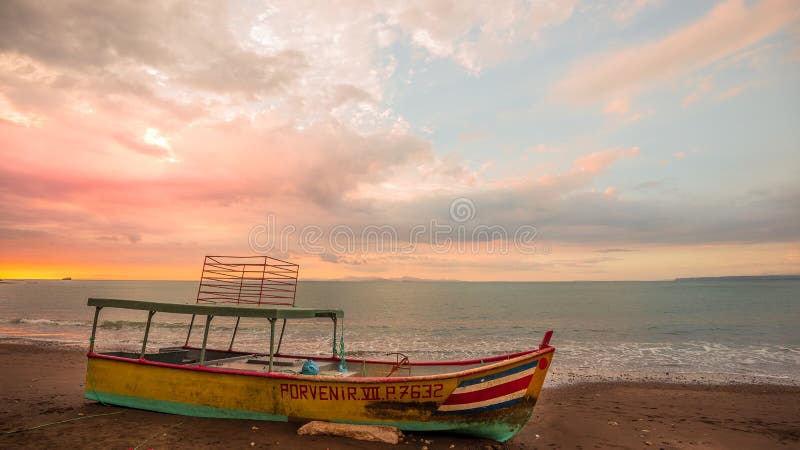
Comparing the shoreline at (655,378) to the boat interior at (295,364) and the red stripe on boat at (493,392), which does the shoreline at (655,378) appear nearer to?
the boat interior at (295,364)

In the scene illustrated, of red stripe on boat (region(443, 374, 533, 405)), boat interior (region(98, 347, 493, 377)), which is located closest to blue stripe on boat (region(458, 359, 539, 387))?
red stripe on boat (region(443, 374, 533, 405))

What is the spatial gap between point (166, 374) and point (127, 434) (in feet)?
4.57

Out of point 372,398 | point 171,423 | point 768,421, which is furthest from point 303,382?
point 768,421

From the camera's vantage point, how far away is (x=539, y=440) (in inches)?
394

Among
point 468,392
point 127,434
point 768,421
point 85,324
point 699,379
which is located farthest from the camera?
point 85,324

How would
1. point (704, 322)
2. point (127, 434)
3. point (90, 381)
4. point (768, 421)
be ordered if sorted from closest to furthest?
point (127, 434), point (90, 381), point (768, 421), point (704, 322)

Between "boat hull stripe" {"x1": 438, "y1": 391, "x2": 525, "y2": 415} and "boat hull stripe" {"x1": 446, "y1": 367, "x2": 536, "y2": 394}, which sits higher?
"boat hull stripe" {"x1": 446, "y1": 367, "x2": 536, "y2": 394}

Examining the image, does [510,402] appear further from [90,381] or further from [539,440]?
[90,381]

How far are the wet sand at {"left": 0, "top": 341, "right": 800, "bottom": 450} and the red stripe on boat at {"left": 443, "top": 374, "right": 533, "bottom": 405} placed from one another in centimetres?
117

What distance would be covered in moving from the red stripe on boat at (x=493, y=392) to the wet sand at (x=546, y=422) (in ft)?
3.83

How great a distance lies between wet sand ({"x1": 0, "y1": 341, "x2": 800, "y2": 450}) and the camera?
8.73 metres

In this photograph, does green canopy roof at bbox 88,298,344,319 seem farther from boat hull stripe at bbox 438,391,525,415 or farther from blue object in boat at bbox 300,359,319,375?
boat hull stripe at bbox 438,391,525,415

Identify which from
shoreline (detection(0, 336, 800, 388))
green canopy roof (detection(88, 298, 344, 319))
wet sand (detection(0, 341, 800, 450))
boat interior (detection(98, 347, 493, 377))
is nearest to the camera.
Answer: wet sand (detection(0, 341, 800, 450))

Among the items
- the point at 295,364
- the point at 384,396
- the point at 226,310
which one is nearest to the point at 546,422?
the point at 384,396
